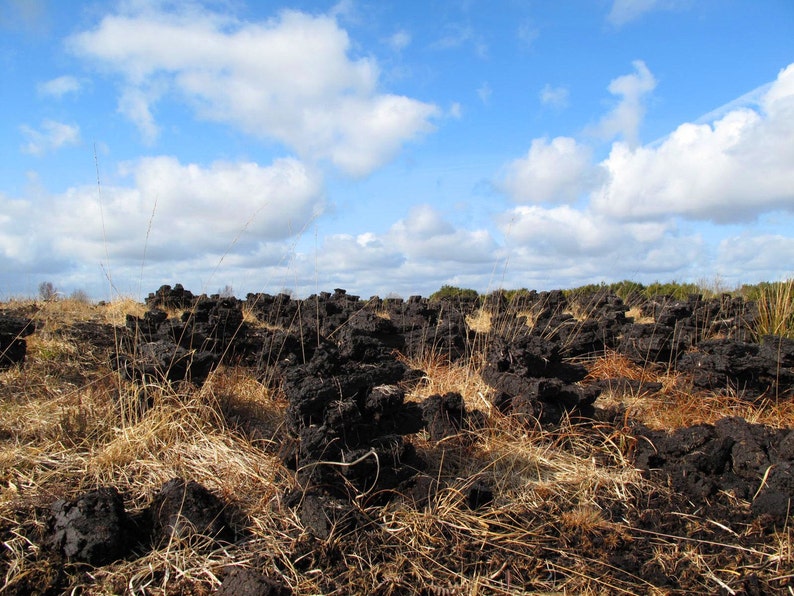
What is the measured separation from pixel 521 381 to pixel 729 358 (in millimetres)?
2124

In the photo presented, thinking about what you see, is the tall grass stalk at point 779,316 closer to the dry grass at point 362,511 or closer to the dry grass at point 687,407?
the dry grass at point 687,407

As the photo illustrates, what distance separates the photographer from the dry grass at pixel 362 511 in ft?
10.2

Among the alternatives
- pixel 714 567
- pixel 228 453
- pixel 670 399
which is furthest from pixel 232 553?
pixel 670 399

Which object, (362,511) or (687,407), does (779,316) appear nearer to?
(687,407)

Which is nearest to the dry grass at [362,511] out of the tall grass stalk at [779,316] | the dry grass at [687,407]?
the dry grass at [687,407]

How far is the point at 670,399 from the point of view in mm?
5984

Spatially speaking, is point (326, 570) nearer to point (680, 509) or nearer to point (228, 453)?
point (228, 453)

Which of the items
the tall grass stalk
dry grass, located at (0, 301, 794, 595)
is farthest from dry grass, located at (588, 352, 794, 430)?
the tall grass stalk

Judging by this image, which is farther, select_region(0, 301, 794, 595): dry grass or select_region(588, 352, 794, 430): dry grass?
select_region(588, 352, 794, 430): dry grass

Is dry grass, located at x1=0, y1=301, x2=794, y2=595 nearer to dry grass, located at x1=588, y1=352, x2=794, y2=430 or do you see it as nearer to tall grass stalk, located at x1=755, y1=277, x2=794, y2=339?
dry grass, located at x1=588, y1=352, x2=794, y2=430

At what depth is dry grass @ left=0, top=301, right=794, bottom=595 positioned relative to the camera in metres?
3.11

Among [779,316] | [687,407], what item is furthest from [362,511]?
[779,316]

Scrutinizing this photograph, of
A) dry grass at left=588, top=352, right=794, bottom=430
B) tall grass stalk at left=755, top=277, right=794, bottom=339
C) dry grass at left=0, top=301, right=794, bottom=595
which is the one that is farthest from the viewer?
tall grass stalk at left=755, top=277, right=794, bottom=339

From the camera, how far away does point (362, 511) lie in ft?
11.7
